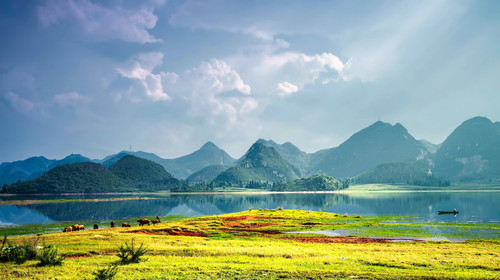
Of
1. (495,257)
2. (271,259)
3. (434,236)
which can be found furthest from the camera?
(434,236)

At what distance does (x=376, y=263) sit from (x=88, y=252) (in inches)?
1023

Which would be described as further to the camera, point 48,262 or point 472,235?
point 472,235

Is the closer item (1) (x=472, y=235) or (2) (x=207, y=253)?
(2) (x=207, y=253)

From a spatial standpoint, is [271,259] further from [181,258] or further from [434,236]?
[434,236]

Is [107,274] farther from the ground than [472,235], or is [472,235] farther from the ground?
[107,274]

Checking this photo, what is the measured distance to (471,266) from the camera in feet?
80.3

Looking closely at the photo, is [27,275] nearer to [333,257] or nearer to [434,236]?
[333,257]

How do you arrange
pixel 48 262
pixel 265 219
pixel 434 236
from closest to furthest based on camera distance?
pixel 48 262, pixel 434 236, pixel 265 219

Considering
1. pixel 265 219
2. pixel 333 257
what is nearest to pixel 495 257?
pixel 333 257

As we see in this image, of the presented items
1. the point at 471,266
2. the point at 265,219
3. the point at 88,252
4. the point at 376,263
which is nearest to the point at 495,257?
the point at 471,266

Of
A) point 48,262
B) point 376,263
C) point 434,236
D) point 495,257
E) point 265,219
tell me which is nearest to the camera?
point 48,262

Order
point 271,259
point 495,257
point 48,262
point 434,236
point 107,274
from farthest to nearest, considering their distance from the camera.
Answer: point 434,236, point 495,257, point 271,259, point 48,262, point 107,274

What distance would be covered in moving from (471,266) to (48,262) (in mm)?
32351

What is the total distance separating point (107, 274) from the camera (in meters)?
19.8
